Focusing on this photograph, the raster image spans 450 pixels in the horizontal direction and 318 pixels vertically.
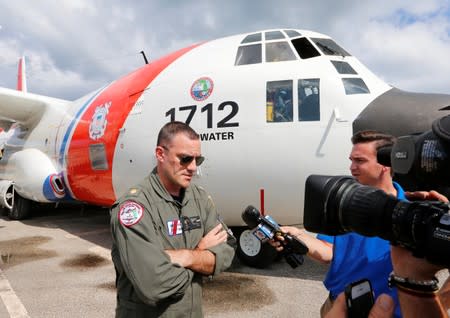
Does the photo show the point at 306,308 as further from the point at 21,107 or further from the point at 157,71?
the point at 21,107

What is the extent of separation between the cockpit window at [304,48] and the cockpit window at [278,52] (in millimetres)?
113

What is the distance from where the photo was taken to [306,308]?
4.09 m

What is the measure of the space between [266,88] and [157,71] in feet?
6.93

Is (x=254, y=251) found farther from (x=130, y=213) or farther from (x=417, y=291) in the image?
(x=417, y=291)

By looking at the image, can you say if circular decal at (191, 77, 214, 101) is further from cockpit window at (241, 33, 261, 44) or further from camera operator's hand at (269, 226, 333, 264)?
camera operator's hand at (269, 226, 333, 264)

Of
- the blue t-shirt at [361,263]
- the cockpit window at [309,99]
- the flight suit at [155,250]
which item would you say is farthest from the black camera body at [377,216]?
the cockpit window at [309,99]

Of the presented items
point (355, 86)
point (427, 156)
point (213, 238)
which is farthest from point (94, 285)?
point (427, 156)

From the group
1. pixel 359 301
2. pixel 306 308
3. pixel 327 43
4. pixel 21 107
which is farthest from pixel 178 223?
pixel 21 107

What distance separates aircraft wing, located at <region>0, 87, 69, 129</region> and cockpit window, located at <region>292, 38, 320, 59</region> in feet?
22.2

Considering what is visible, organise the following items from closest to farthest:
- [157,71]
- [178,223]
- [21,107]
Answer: [178,223] < [157,71] < [21,107]

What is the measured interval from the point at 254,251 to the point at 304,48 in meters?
3.02

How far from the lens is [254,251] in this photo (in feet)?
17.8

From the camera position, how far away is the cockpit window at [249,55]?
17.2 feet

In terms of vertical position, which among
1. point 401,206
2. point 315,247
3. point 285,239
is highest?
point 401,206
